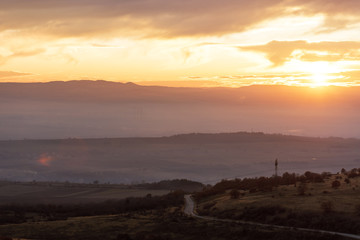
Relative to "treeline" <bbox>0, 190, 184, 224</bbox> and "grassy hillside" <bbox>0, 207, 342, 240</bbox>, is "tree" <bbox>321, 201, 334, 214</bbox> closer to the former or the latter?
"grassy hillside" <bbox>0, 207, 342, 240</bbox>

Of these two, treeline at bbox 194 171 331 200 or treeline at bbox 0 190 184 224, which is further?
treeline at bbox 194 171 331 200

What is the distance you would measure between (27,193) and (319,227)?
96745 mm

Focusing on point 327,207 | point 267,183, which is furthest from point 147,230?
point 267,183

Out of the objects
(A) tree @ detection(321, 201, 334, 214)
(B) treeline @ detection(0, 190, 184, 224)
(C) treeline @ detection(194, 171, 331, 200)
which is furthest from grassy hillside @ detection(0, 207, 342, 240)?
(C) treeline @ detection(194, 171, 331, 200)

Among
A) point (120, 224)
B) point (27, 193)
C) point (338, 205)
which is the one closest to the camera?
point (338, 205)

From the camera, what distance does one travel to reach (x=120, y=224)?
61000 mm

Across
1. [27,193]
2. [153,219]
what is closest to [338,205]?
[153,219]

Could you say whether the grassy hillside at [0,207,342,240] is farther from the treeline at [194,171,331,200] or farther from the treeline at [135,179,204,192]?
the treeline at [135,179,204,192]

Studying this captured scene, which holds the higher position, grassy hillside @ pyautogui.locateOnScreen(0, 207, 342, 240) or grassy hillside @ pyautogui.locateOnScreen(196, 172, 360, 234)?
grassy hillside @ pyautogui.locateOnScreen(196, 172, 360, 234)

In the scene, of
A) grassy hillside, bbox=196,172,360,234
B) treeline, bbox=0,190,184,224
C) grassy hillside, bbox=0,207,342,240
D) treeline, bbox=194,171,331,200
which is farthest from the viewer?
treeline, bbox=194,171,331,200

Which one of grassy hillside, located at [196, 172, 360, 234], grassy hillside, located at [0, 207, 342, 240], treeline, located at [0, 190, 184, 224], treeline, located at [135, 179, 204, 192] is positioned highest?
grassy hillside, located at [196, 172, 360, 234]

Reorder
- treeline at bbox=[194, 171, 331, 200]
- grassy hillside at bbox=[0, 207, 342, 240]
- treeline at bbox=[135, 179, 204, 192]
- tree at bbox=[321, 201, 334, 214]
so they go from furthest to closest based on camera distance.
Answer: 1. treeline at bbox=[135, 179, 204, 192]
2. treeline at bbox=[194, 171, 331, 200]
3. tree at bbox=[321, 201, 334, 214]
4. grassy hillside at bbox=[0, 207, 342, 240]

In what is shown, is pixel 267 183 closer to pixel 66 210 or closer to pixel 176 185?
pixel 66 210

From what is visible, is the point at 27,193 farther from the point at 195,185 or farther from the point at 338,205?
the point at 338,205
